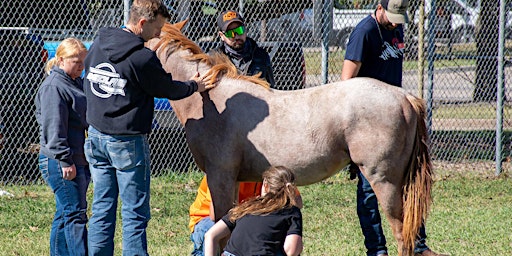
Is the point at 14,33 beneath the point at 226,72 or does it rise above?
beneath

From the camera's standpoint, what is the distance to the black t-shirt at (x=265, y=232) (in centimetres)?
413

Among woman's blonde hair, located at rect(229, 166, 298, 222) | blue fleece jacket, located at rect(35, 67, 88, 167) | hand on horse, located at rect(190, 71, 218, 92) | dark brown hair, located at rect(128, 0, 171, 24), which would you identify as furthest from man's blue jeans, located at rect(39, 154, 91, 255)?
woman's blonde hair, located at rect(229, 166, 298, 222)

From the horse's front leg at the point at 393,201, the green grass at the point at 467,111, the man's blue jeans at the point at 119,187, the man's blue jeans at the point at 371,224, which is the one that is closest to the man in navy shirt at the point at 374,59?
the man's blue jeans at the point at 371,224

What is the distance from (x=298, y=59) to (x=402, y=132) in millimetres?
4525

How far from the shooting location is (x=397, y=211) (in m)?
5.30

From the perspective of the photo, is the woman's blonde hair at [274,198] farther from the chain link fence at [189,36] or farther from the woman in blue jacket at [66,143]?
the chain link fence at [189,36]

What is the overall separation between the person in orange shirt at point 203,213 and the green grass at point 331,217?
59 centimetres

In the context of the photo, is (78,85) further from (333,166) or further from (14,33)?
(14,33)

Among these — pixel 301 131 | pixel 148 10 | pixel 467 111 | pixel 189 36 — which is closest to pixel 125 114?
pixel 148 10

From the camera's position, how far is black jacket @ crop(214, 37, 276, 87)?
6102 millimetres

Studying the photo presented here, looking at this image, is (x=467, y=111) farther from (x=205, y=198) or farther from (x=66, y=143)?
(x=66, y=143)

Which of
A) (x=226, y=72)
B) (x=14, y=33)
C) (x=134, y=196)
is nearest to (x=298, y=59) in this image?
(x=14, y=33)

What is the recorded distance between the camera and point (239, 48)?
6156 mm

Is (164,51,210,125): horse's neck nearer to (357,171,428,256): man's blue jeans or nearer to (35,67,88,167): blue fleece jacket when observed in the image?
(35,67,88,167): blue fleece jacket
